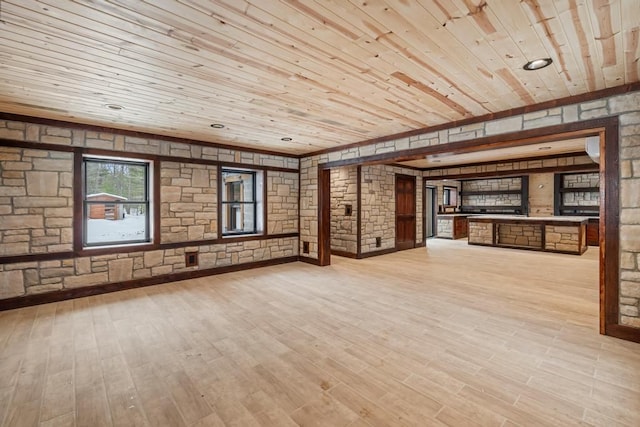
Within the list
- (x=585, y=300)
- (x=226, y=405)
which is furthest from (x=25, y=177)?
(x=585, y=300)

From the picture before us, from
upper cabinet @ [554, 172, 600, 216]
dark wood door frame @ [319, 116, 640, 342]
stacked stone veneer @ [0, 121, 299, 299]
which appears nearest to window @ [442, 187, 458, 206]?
upper cabinet @ [554, 172, 600, 216]

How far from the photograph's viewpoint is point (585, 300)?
3.78 meters

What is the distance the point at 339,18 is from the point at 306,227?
480cm

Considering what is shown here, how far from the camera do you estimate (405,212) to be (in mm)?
8141

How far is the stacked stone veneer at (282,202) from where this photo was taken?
5957mm

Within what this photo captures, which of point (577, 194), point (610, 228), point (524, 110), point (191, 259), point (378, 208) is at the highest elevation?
point (524, 110)

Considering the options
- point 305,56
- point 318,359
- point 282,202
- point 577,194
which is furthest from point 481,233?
point 305,56

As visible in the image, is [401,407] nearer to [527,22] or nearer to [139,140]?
[527,22]

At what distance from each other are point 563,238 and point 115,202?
9.81 m

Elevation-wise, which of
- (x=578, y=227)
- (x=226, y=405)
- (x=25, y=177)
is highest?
(x=25, y=177)

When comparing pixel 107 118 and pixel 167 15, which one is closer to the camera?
pixel 167 15

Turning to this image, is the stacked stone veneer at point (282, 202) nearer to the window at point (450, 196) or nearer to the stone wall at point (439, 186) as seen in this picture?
the stone wall at point (439, 186)

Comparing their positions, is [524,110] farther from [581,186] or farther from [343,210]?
[581,186]

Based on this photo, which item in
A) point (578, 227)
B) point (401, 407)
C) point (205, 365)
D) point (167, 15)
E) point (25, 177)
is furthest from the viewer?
point (578, 227)
